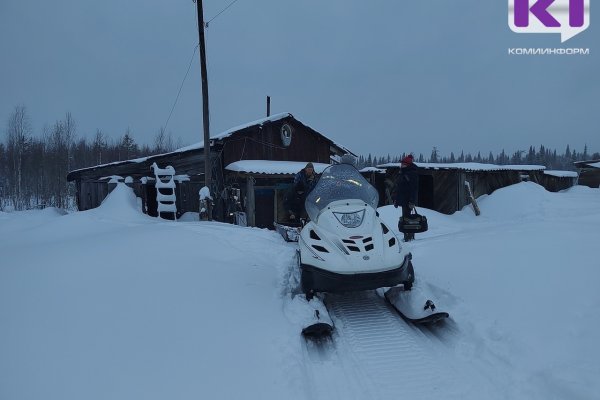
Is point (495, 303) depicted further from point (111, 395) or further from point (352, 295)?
point (111, 395)

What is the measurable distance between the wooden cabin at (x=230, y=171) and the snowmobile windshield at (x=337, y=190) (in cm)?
930

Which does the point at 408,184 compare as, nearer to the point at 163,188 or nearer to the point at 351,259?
the point at 351,259

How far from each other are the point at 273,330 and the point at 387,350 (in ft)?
3.94

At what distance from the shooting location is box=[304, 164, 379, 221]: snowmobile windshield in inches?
190

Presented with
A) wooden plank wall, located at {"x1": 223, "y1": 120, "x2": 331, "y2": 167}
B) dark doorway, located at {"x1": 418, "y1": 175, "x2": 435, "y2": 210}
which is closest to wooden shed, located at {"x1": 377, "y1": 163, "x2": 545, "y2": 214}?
dark doorway, located at {"x1": 418, "y1": 175, "x2": 435, "y2": 210}

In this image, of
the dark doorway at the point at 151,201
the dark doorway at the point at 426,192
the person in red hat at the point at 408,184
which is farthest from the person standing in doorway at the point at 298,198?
the dark doorway at the point at 426,192

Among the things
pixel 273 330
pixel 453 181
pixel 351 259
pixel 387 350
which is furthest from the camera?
pixel 453 181

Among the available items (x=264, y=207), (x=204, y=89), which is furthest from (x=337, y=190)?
(x=264, y=207)

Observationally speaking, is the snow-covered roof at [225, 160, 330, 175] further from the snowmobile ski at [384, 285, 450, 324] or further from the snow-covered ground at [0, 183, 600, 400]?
the snowmobile ski at [384, 285, 450, 324]

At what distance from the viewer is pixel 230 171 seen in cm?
1507

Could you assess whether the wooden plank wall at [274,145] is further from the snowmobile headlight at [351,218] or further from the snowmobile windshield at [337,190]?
the snowmobile headlight at [351,218]

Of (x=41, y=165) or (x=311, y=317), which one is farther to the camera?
(x=41, y=165)

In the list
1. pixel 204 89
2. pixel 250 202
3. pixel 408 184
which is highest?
pixel 204 89

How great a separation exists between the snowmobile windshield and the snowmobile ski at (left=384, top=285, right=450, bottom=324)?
1275 millimetres
